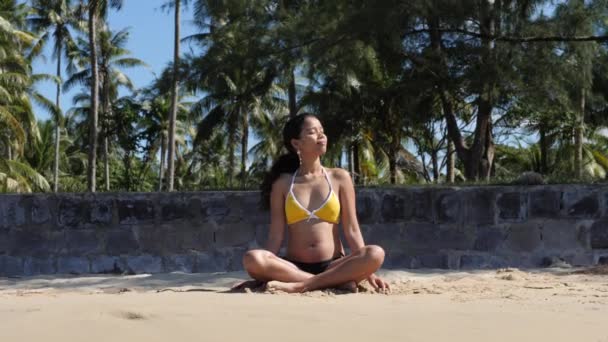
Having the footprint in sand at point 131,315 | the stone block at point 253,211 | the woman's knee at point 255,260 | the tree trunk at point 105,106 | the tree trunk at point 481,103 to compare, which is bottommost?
the footprint in sand at point 131,315

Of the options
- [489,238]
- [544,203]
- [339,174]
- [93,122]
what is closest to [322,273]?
[339,174]

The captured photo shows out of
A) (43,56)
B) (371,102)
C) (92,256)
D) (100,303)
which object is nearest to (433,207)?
(92,256)

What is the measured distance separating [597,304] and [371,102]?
11397mm

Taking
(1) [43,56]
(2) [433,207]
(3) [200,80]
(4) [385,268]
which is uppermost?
(1) [43,56]

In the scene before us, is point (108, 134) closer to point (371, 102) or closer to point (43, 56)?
point (43, 56)

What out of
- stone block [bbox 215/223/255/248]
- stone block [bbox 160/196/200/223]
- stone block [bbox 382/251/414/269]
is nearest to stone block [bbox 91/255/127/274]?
stone block [bbox 160/196/200/223]

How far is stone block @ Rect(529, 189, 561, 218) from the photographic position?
7.21 m

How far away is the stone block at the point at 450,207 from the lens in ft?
24.0

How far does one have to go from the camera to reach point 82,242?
7.51 metres

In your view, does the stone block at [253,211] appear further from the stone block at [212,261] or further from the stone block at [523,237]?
the stone block at [523,237]

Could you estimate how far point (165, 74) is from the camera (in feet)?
34.1

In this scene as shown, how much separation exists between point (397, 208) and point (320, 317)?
14.0ft

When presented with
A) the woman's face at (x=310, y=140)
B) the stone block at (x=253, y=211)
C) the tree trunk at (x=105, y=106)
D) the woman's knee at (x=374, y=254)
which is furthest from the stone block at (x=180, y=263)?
the tree trunk at (x=105, y=106)

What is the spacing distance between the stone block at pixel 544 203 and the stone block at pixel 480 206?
0.33 meters
